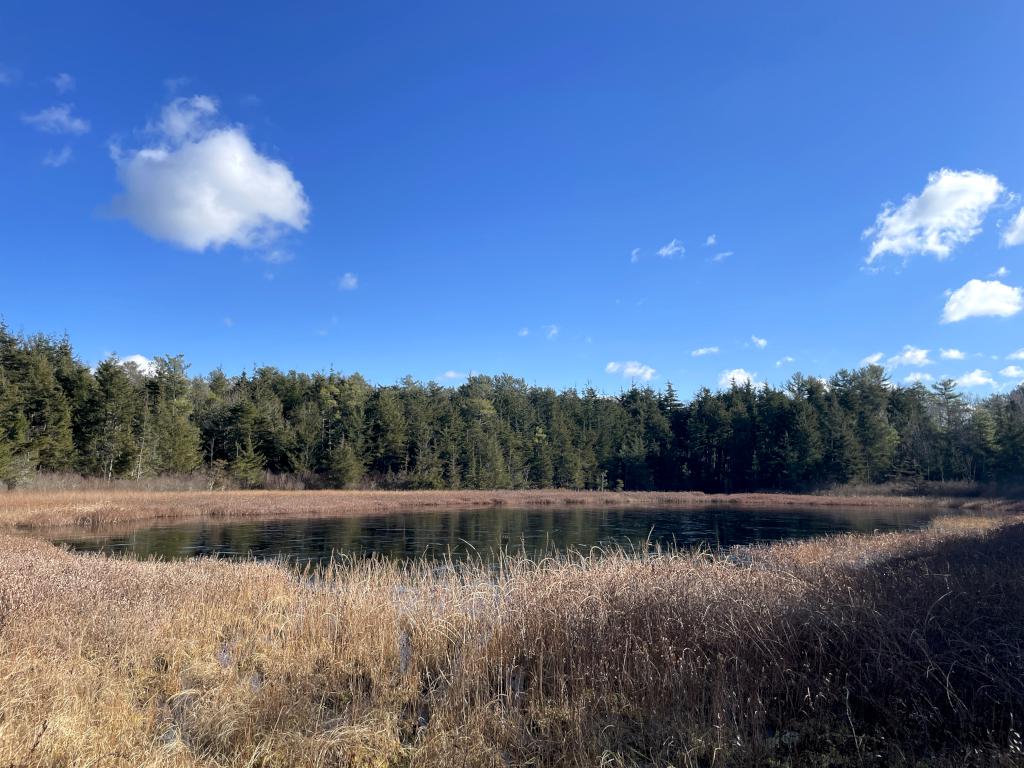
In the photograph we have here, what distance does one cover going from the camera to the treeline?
1903 inches

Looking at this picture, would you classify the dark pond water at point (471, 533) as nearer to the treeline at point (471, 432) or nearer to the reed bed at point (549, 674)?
the reed bed at point (549, 674)

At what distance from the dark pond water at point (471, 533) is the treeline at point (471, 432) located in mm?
19552

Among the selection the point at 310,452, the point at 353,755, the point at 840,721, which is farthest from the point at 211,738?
the point at 310,452

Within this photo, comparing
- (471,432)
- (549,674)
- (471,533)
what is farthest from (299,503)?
(549,674)

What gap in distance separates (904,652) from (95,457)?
57399 mm

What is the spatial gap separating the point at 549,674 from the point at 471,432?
222 ft

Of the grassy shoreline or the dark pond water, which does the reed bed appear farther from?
the grassy shoreline

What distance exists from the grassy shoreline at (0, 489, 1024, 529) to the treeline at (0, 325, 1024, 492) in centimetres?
832

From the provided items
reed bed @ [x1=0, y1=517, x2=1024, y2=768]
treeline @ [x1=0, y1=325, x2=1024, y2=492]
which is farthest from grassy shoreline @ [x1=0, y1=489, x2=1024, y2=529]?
reed bed @ [x1=0, y1=517, x2=1024, y2=768]

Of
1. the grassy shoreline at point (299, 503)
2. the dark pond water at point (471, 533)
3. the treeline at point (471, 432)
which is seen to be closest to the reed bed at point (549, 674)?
the dark pond water at point (471, 533)

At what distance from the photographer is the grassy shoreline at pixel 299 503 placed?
1194 inches

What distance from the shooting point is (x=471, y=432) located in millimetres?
74000

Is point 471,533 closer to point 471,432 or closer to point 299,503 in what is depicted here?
point 299,503

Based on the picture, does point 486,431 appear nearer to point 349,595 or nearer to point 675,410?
point 675,410
